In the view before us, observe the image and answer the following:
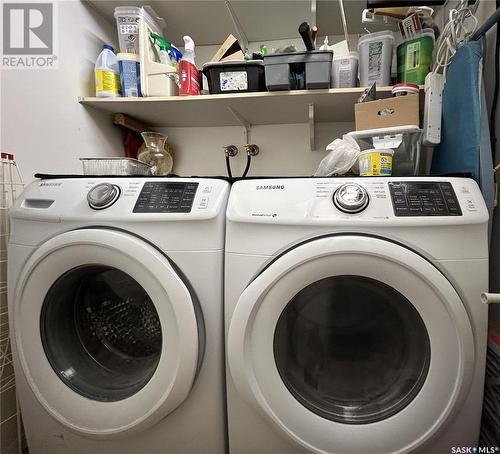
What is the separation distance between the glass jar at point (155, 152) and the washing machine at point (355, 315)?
848 millimetres

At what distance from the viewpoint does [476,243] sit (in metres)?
0.63

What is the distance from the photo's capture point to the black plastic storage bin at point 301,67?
1031 mm

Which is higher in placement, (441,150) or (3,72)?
(3,72)

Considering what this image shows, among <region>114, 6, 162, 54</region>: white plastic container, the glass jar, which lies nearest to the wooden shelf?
the glass jar

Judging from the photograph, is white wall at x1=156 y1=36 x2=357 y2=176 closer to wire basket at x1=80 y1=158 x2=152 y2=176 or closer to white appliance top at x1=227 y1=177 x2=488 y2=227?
wire basket at x1=80 y1=158 x2=152 y2=176

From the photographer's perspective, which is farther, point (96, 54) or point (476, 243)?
point (96, 54)

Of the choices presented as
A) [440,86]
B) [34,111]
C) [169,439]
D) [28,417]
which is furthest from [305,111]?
[28,417]

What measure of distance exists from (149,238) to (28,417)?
0.66 meters

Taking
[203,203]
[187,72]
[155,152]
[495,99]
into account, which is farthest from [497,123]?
[155,152]

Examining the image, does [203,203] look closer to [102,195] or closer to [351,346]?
[102,195]

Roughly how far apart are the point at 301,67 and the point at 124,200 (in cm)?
88

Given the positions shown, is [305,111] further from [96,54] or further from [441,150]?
[96,54]

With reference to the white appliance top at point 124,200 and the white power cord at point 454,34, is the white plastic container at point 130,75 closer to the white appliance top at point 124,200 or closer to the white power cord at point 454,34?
the white appliance top at point 124,200

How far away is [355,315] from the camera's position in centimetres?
71
